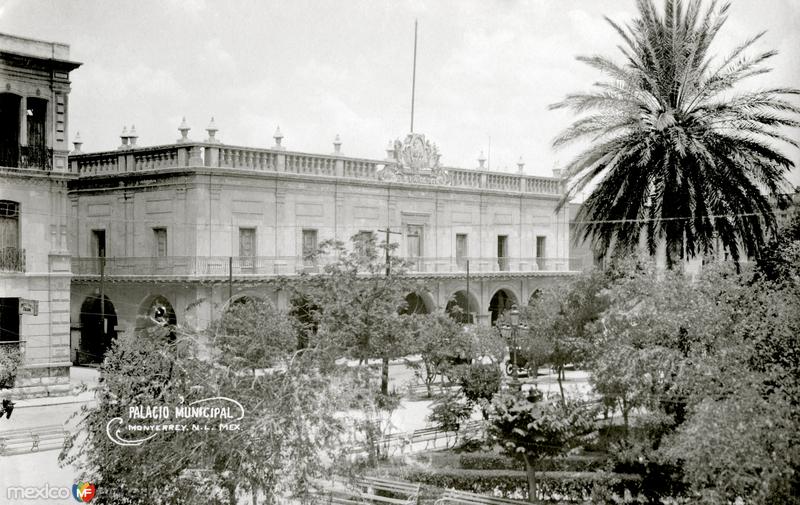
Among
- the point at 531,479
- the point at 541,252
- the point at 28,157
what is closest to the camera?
the point at 531,479

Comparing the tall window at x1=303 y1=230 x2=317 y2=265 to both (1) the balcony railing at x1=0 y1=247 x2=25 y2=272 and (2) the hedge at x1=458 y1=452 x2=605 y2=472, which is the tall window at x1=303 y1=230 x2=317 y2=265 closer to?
(1) the balcony railing at x1=0 y1=247 x2=25 y2=272

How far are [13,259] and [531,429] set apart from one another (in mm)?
12386

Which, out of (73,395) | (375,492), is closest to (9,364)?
(73,395)

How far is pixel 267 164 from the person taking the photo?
20.0 meters

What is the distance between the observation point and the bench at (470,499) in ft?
47.6

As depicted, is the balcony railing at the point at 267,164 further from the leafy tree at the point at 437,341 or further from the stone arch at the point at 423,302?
the leafy tree at the point at 437,341

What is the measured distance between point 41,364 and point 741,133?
15.3 metres

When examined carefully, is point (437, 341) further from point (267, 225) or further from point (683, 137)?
point (683, 137)

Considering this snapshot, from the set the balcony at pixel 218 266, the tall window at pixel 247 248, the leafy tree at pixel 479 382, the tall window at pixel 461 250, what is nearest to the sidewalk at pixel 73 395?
the balcony at pixel 218 266

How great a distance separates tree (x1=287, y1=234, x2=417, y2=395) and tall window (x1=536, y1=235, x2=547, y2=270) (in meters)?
7.21

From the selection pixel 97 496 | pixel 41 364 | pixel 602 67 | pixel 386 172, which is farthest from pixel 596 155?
pixel 41 364

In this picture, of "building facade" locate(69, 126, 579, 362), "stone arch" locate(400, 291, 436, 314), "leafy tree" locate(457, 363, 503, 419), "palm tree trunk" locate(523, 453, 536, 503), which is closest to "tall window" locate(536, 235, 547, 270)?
"building facade" locate(69, 126, 579, 362)

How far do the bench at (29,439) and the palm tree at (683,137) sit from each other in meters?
11.4

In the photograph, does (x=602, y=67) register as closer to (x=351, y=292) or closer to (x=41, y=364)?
(x=351, y=292)
